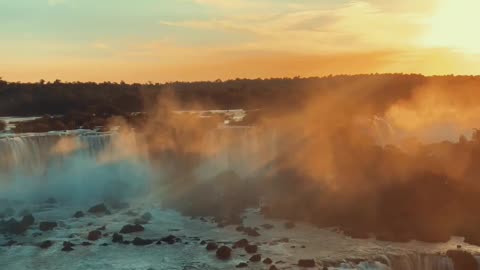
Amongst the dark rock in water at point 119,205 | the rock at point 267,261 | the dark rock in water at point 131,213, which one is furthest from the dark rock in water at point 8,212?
the rock at point 267,261

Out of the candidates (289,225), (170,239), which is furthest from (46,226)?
(289,225)

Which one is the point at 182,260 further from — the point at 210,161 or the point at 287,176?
the point at 210,161

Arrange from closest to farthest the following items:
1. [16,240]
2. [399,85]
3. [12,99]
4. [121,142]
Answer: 1. [16,240]
2. [121,142]
3. [12,99]
4. [399,85]

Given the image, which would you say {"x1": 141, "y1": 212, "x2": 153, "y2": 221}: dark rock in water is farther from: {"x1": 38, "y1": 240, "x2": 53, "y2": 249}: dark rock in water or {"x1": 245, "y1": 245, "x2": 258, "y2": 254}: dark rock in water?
{"x1": 245, "y1": 245, "x2": 258, "y2": 254}: dark rock in water

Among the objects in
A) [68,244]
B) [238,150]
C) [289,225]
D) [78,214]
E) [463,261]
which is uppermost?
[238,150]

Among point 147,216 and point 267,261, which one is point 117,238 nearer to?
point 147,216

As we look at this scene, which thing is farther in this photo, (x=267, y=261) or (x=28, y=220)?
(x=28, y=220)

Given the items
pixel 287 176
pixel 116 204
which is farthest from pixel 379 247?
pixel 116 204

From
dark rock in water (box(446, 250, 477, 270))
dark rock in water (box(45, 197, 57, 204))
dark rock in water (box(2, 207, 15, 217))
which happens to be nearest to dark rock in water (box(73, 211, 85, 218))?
dark rock in water (box(2, 207, 15, 217))
